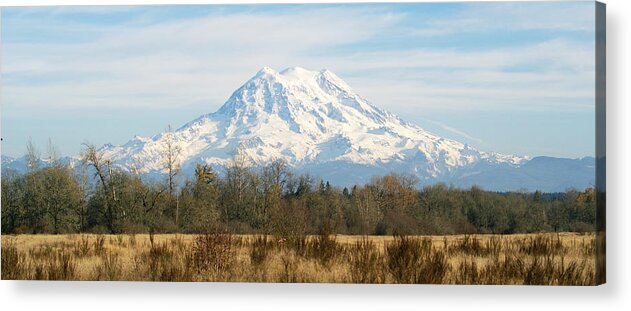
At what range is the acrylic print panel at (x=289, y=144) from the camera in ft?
39.7

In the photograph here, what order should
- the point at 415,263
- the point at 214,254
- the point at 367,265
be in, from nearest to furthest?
the point at 415,263, the point at 367,265, the point at 214,254

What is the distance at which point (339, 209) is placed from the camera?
1270 cm

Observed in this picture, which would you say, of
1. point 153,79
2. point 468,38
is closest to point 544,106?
point 468,38

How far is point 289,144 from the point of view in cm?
1289

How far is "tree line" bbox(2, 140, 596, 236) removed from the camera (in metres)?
12.5

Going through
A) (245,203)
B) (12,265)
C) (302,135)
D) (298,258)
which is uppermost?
(302,135)

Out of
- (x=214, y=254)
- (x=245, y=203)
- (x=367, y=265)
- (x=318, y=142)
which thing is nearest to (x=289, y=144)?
(x=318, y=142)

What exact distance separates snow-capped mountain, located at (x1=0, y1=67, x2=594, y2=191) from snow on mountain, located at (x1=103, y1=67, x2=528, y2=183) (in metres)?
0.01

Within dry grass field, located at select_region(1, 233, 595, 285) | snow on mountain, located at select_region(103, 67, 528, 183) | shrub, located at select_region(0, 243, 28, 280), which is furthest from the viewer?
shrub, located at select_region(0, 243, 28, 280)

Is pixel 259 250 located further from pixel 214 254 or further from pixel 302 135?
pixel 302 135

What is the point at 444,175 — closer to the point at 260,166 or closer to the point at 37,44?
the point at 260,166

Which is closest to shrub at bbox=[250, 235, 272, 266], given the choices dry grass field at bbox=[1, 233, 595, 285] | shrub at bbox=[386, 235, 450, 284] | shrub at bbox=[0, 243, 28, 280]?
dry grass field at bbox=[1, 233, 595, 285]

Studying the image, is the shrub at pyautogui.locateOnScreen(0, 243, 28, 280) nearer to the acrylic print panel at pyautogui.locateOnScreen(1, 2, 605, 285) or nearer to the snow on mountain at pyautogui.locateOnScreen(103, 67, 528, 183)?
the acrylic print panel at pyautogui.locateOnScreen(1, 2, 605, 285)

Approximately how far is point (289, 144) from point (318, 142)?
0.33 m
